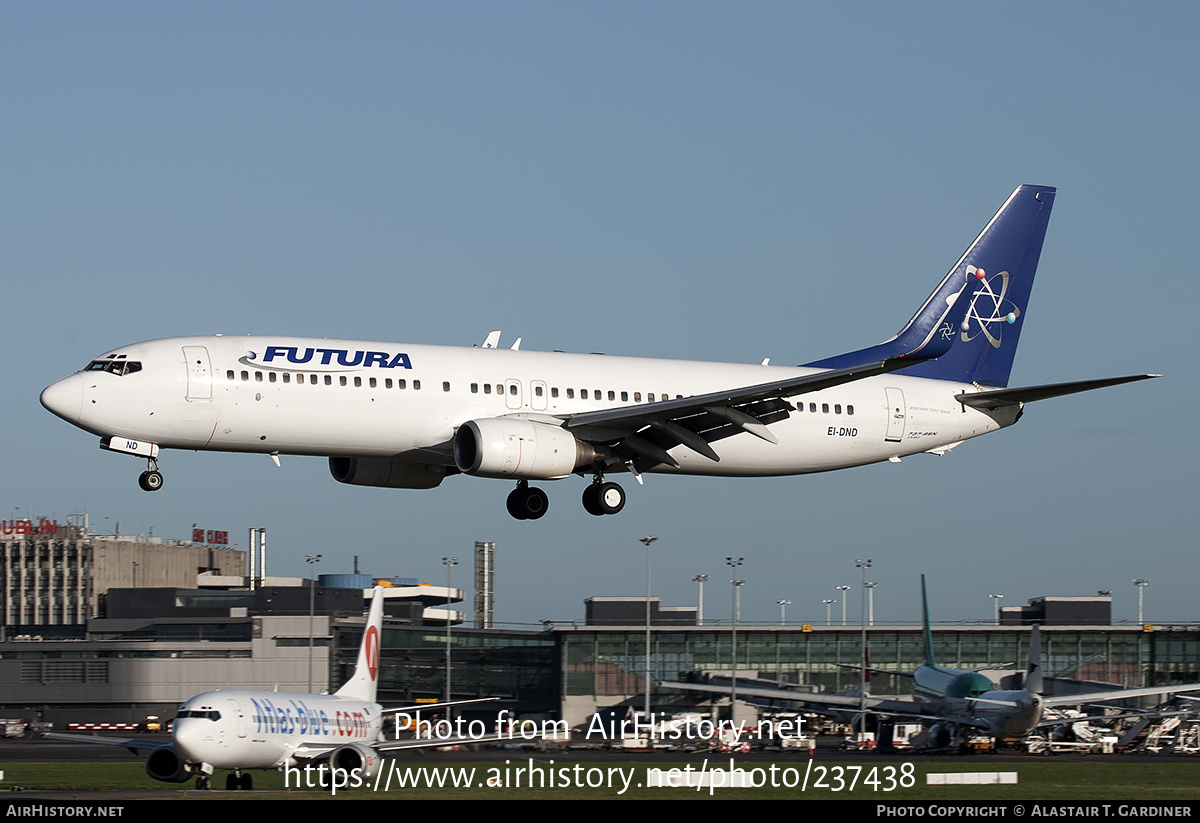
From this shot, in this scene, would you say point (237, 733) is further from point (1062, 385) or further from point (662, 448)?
point (1062, 385)

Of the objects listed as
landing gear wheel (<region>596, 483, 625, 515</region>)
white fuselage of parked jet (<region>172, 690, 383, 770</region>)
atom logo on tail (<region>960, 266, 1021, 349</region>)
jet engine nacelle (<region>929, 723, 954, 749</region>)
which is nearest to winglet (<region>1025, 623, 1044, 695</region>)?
jet engine nacelle (<region>929, 723, 954, 749</region>)

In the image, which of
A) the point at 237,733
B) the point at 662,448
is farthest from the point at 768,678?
the point at 237,733

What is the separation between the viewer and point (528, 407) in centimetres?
4294

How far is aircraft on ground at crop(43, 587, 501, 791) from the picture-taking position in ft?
126

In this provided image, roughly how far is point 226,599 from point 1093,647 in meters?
59.7

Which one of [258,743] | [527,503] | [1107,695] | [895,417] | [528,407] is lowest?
[1107,695]

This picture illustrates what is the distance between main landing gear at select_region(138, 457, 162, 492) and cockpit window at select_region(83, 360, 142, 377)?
248 cm

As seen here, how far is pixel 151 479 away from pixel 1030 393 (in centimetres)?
2684

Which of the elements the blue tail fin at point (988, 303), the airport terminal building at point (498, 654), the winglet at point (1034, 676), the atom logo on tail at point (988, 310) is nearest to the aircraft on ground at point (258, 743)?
the blue tail fin at point (988, 303)

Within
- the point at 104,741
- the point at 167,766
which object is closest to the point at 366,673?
the point at 167,766

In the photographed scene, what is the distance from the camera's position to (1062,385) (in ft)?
146

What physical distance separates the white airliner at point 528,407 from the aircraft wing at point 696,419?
0.07m

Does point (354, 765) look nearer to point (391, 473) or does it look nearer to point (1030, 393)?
point (391, 473)

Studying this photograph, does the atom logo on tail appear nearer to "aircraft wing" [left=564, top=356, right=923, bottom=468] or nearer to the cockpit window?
"aircraft wing" [left=564, top=356, right=923, bottom=468]
